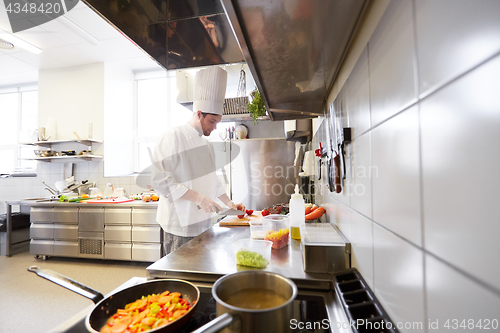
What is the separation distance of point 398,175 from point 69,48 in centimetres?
443

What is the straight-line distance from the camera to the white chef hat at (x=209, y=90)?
5.90ft

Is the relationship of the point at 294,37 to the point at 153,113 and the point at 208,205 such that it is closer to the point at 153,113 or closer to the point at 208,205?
the point at 208,205

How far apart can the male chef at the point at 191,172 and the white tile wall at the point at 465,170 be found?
134cm

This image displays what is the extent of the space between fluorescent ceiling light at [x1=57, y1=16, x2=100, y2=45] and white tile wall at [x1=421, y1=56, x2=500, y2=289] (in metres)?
3.74

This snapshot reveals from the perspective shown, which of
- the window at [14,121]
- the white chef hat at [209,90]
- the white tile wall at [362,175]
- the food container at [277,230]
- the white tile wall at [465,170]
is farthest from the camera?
the window at [14,121]

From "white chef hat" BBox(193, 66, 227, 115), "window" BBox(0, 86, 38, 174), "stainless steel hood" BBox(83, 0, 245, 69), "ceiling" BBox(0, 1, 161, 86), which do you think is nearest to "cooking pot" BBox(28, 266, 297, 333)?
"stainless steel hood" BBox(83, 0, 245, 69)

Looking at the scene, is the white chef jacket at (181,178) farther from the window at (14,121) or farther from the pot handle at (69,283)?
the window at (14,121)

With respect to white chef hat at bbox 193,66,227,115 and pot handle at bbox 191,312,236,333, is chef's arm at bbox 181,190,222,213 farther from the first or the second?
pot handle at bbox 191,312,236,333

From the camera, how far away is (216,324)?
39 cm

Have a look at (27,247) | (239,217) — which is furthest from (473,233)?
(27,247)

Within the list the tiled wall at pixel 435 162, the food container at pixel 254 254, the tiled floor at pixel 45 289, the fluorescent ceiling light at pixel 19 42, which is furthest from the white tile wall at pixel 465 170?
the fluorescent ceiling light at pixel 19 42

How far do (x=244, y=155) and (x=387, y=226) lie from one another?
8.80 feet

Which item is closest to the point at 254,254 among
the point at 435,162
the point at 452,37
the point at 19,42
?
the point at 435,162

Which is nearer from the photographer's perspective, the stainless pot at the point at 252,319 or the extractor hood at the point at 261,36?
the stainless pot at the point at 252,319
